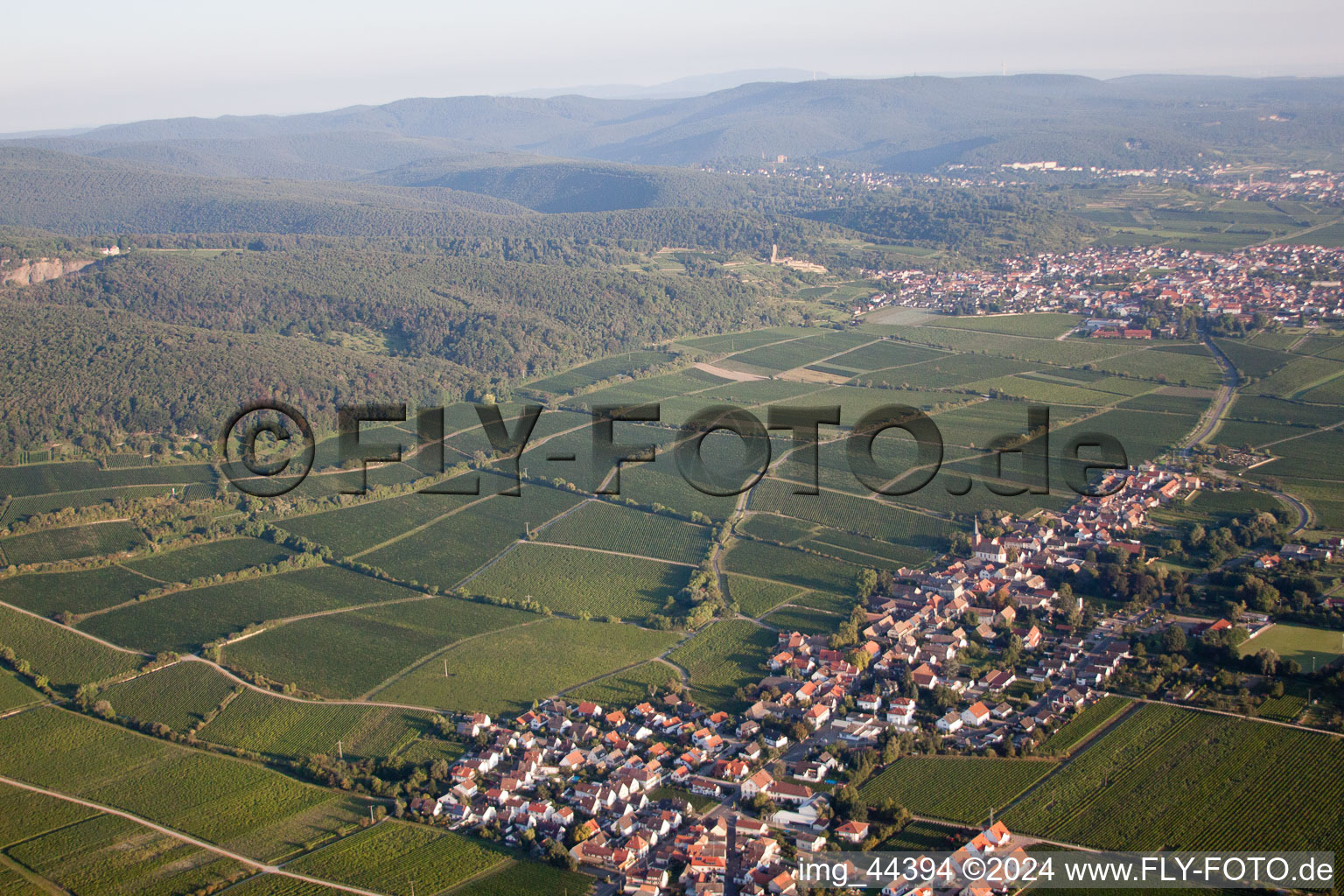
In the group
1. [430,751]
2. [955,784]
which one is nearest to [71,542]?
[430,751]

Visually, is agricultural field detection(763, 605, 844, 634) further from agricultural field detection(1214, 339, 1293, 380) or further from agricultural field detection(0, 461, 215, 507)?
agricultural field detection(1214, 339, 1293, 380)

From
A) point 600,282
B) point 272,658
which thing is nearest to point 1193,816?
point 272,658

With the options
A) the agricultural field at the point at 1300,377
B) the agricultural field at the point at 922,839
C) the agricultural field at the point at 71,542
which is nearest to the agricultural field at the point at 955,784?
the agricultural field at the point at 922,839

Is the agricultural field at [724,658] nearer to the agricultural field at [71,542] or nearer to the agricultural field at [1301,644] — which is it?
the agricultural field at [1301,644]

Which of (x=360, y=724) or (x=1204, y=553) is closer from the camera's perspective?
(x=360, y=724)

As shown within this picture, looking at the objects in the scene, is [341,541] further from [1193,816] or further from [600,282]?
[600,282]

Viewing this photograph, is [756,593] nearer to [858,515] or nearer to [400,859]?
[858,515]
